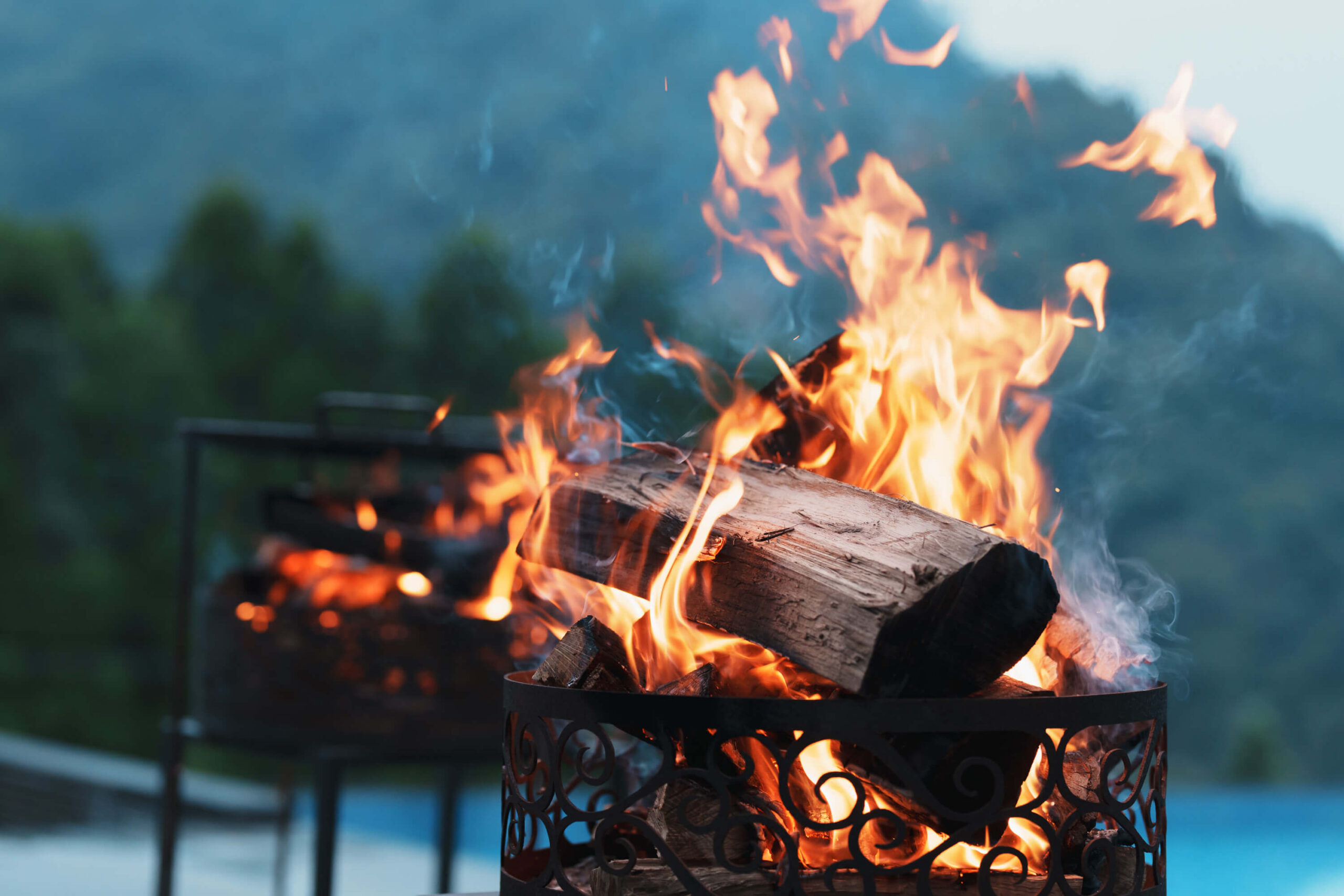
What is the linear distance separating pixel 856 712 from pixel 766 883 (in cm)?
21

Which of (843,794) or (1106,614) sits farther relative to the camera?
(1106,614)

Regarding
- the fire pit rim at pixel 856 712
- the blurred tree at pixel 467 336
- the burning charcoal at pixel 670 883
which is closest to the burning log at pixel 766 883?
the burning charcoal at pixel 670 883

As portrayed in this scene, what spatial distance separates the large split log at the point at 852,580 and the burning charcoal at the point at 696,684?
0.16 feet

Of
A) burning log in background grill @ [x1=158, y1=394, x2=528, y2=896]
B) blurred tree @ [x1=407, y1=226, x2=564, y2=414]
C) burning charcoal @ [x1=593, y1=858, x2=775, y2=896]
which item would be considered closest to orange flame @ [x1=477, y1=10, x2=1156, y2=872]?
burning charcoal @ [x1=593, y1=858, x2=775, y2=896]

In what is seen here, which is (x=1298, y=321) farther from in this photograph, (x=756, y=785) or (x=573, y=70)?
(x=756, y=785)

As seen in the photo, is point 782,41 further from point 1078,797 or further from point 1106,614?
point 1078,797

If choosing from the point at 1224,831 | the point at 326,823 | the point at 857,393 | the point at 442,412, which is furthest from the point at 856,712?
the point at 1224,831

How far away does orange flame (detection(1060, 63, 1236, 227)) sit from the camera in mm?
1578

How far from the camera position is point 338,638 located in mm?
1944

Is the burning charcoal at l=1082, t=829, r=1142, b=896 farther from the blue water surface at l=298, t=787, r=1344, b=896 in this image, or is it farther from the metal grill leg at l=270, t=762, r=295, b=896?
the blue water surface at l=298, t=787, r=1344, b=896

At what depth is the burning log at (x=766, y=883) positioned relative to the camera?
3.72ft

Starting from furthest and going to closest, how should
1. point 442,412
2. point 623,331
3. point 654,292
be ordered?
1. point 623,331
2. point 654,292
3. point 442,412

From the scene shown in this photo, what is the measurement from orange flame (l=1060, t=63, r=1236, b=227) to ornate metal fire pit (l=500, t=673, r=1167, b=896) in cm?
72

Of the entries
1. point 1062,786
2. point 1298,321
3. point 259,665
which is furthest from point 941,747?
point 1298,321
